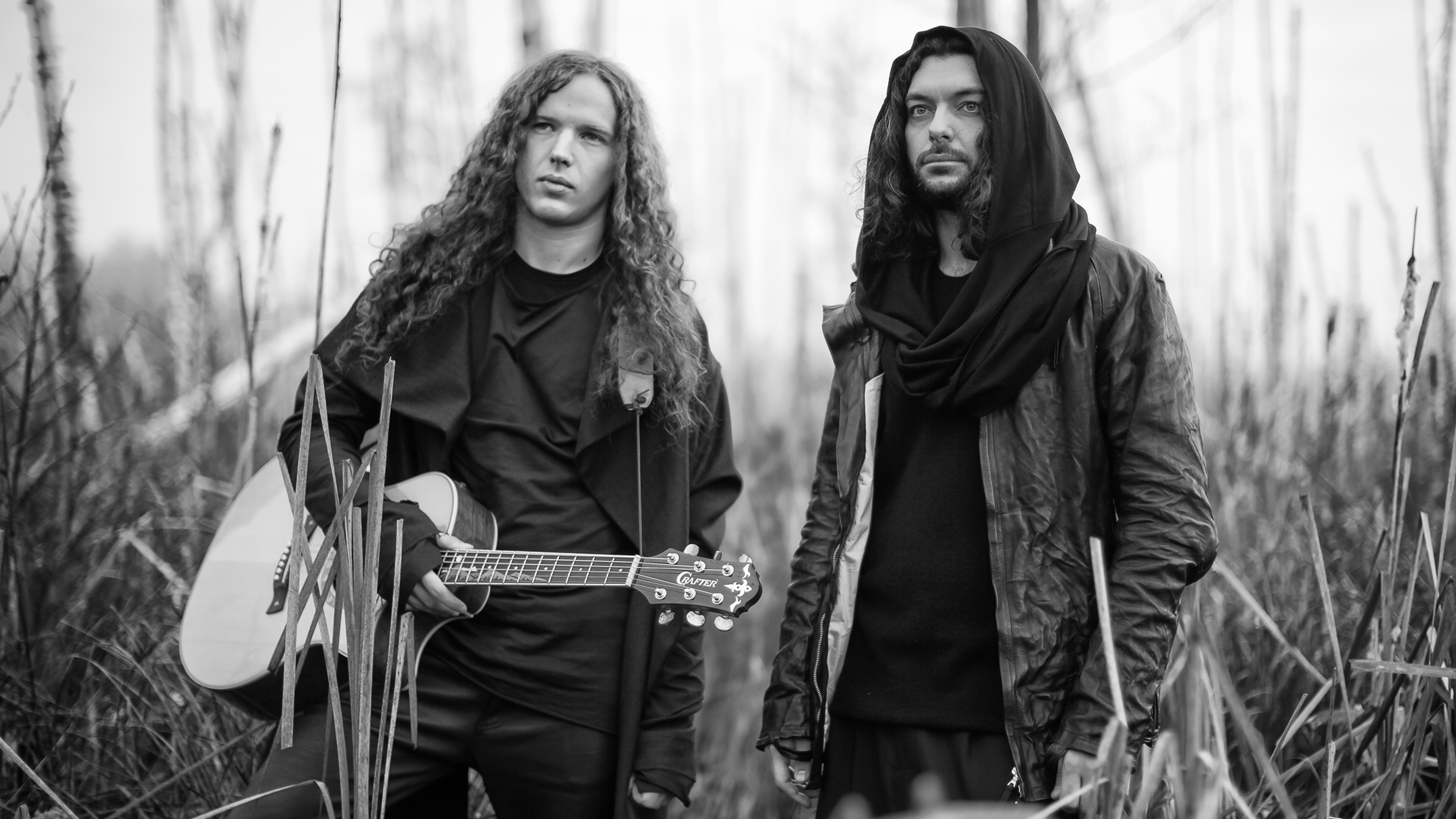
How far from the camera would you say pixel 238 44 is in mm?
4438

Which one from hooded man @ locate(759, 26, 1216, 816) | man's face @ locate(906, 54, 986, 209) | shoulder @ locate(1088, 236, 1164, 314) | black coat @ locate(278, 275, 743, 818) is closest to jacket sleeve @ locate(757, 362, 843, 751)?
hooded man @ locate(759, 26, 1216, 816)

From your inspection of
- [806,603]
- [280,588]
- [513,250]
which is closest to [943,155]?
[806,603]

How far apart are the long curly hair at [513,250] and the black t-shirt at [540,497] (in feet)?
0.28

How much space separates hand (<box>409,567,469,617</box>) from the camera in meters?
2.27

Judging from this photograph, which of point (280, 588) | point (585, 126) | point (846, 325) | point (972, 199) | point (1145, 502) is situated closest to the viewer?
point (1145, 502)

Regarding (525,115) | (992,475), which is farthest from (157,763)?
(992,475)

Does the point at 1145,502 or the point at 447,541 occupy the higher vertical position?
the point at 1145,502

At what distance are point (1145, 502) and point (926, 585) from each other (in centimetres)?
42

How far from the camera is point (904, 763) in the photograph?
2.15 m

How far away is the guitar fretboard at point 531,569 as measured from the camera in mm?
2320

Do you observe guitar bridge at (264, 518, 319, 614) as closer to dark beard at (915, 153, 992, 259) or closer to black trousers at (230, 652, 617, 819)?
black trousers at (230, 652, 617, 819)

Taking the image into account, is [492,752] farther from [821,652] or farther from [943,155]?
[943,155]

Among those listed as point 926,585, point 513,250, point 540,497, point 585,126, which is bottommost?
point 926,585

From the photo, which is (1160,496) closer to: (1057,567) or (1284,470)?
(1057,567)
